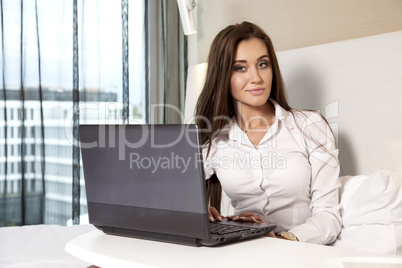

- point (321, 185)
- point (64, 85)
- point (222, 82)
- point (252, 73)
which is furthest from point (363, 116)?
point (64, 85)

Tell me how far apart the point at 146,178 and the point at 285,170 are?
0.82 metres

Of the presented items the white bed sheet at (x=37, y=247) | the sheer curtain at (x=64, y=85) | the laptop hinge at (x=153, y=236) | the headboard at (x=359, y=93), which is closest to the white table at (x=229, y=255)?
the laptop hinge at (x=153, y=236)

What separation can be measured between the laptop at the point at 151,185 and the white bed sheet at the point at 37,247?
300 mm

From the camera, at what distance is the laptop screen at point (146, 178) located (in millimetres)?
1013

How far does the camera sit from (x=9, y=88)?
109 inches

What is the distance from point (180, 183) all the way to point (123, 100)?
2291mm

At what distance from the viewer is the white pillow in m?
1.42

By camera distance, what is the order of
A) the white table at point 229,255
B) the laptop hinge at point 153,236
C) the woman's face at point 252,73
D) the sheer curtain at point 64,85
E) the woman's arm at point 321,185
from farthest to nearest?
the sheer curtain at point 64,85
the woman's face at point 252,73
the woman's arm at point 321,185
the laptop hinge at point 153,236
the white table at point 229,255

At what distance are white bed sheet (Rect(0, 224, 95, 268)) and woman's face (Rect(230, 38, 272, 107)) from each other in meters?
0.79

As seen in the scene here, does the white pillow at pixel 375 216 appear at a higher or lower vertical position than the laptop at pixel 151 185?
lower

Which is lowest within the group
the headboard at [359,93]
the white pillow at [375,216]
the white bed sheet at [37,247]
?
the white bed sheet at [37,247]

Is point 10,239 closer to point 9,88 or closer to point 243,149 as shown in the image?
point 243,149

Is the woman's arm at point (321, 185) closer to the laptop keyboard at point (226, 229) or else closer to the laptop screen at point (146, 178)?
the laptop keyboard at point (226, 229)

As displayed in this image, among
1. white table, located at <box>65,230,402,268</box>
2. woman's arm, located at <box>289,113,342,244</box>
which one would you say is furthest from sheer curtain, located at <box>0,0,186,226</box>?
white table, located at <box>65,230,402,268</box>
